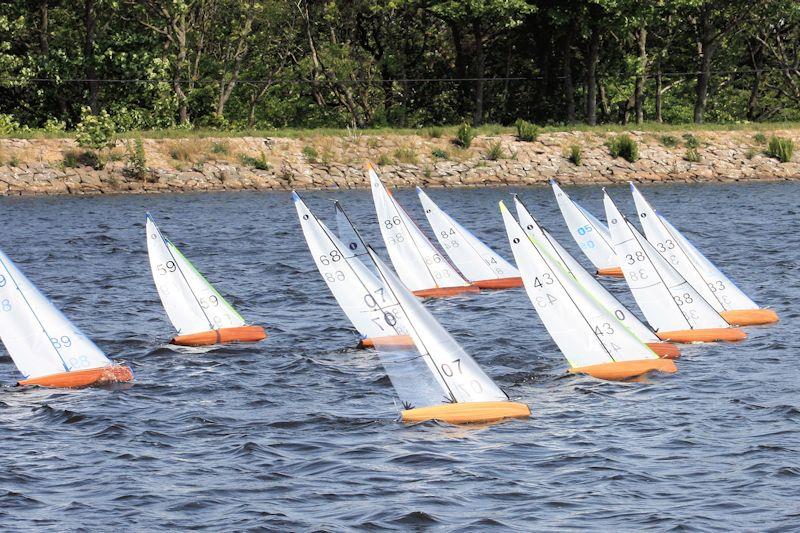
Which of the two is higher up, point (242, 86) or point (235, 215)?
point (242, 86)

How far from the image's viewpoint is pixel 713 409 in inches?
835

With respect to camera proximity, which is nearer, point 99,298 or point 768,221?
point 99,298

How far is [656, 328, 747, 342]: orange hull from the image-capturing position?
26052mm

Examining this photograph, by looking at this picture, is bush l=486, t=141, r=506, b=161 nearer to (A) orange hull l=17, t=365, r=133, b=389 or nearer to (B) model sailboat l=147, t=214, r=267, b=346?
(B) model sailboat l=147, t=214, r=267, b=346

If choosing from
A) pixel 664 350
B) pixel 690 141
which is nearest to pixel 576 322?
pixel 664 350

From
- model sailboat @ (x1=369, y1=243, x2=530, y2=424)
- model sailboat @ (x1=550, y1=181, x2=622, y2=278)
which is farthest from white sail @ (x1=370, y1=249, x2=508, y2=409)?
model sailboat @ (x1=550, y1=181, x2=622, y2=278)

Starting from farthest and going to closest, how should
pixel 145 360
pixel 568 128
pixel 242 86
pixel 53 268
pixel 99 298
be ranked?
pixel 242 86 < pixel 568 128 < pixel 53 268 < pixel 99 298 < pixel 145 360

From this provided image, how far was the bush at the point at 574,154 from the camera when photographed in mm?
65688

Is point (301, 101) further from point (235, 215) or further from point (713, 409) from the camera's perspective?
point (713, 409)

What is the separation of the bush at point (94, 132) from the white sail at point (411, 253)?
31.6 m

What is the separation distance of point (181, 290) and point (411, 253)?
737 cm

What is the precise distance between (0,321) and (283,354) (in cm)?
612

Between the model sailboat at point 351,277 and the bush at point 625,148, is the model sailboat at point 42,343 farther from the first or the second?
the bush at point 625,148

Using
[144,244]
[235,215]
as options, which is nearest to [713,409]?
[144,244]
